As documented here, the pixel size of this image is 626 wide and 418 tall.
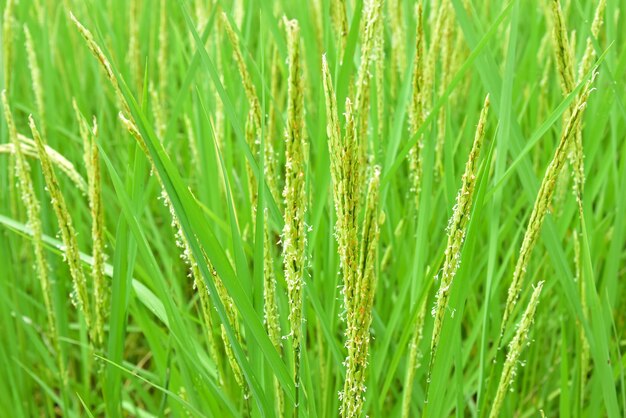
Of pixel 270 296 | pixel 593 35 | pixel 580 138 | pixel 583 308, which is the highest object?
pixel 593 35

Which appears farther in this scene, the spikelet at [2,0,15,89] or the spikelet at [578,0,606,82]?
the spikelet at [2,0,15,89]

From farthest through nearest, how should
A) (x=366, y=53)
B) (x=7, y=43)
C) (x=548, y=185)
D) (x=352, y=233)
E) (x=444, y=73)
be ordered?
(x=444, y=73), (x=7, y=43), (x=366, y=53), (x=548, y=185), (x=352, y=233)

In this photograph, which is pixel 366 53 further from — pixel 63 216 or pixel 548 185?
pixel 63 216

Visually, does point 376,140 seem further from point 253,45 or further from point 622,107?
point 253,45

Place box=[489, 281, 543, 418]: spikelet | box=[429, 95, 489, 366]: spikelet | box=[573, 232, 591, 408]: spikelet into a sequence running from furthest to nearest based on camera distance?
1. box=[573, 232, 591, 408]: spikelet
2. box=[489, 281, 543, 418]: spikelet
3. box=[429, 95, 489, 366]: spikelet

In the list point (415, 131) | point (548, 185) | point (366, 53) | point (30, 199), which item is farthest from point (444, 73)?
point (30, 199)

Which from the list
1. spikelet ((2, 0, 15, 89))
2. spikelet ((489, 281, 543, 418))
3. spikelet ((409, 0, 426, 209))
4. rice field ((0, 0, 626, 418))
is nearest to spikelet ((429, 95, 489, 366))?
rice field ((0, 0, 626, 418))

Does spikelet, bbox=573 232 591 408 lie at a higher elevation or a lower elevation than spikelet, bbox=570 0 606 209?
lower

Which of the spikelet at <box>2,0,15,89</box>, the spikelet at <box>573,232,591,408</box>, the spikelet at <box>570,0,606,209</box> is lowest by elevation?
the spikelet at <box>573,232,591,408</box>

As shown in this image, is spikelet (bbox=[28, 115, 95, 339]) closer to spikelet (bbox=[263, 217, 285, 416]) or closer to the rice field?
the rice field

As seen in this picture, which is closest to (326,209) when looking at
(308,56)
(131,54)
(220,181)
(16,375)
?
(220,181)
